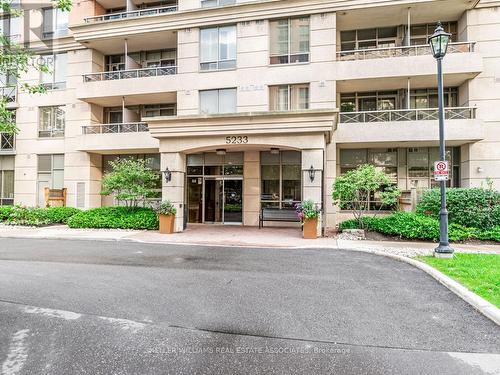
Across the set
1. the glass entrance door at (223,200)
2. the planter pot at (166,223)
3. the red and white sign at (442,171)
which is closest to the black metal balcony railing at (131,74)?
the glass entrance door at (223,200)

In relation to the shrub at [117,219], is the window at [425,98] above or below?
above

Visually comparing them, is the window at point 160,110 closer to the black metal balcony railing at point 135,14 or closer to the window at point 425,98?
the black metal balcony railing at point 135,14

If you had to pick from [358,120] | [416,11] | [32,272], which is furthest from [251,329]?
[416,11]

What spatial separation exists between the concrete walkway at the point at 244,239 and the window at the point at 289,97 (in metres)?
6.66

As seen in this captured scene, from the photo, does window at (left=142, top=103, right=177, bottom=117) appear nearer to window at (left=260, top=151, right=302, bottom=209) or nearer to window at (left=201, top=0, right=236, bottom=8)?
window at (left=201, top=0, right=236, bottom=8)

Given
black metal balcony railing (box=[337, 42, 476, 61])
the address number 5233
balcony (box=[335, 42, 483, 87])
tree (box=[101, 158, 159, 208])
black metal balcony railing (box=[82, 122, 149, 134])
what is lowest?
tree (box=[101, 158, 159, 208])

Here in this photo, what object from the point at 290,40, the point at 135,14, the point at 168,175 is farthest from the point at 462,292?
the point at 135,14

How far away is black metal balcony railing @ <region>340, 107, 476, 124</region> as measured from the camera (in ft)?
53.5

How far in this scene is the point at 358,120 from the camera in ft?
57.2

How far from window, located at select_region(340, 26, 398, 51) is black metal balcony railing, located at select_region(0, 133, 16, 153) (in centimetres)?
2267

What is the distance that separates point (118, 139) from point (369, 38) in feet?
52.0

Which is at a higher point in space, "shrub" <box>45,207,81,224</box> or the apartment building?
the apartment building

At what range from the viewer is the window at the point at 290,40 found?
1767cm

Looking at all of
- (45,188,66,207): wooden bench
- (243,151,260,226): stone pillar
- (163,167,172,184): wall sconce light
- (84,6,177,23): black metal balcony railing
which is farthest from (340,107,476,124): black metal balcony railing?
(45,188,66,207): wooden bench
